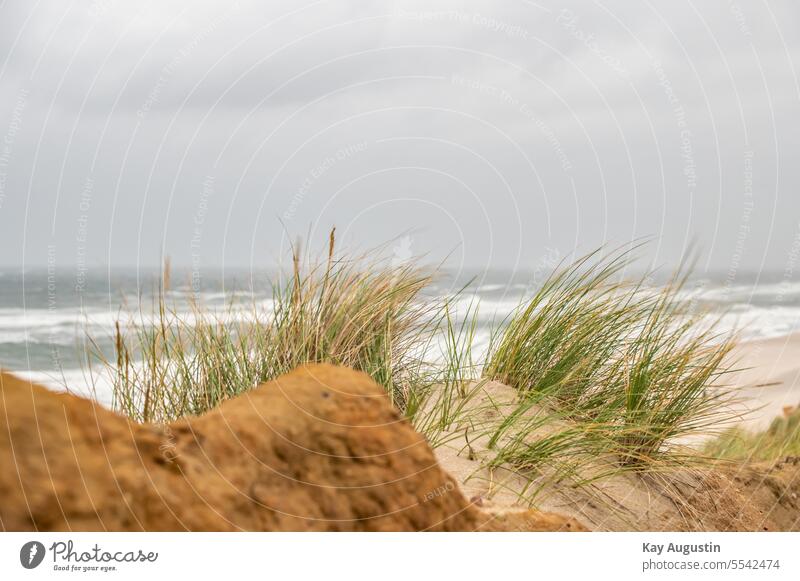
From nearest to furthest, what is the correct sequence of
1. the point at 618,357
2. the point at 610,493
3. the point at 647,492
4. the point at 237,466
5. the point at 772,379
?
the point at 237,466 → the point at 610,493 → the point at 647,492 → the point at 618,357 → the point at 772,379

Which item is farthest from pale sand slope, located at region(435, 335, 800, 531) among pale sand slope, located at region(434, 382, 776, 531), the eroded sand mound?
the eroded sand mound

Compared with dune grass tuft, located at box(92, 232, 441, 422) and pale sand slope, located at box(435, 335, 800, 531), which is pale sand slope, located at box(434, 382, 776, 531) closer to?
pale sand slope, located at box(435, 335, 800, 531)

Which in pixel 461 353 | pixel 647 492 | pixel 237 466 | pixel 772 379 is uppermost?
pixel 461 353

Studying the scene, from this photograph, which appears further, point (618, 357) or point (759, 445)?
point (759, 445)

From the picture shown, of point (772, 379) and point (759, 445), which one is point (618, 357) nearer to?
point (759, 445)

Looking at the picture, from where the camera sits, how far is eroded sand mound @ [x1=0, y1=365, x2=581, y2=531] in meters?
1.89

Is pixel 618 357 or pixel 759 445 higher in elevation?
pixel 618 357

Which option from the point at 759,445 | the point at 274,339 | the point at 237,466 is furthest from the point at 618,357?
the point at 237,466

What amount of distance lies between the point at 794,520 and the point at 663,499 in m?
1.41

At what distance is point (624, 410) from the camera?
165 inches

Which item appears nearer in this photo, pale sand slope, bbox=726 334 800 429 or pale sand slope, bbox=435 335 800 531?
pale sand slope, bbox=435 335 800 531

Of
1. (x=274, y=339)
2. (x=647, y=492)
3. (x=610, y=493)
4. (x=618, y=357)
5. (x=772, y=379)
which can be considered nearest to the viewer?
(x=610, y=493)

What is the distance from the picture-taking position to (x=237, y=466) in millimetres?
2139

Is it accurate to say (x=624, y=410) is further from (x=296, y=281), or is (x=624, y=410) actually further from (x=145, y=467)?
(x=145, y=467)
